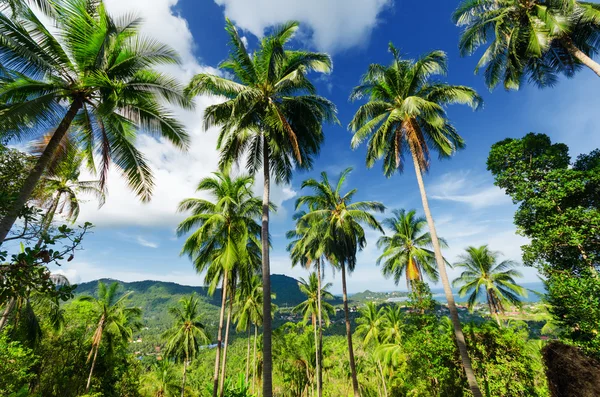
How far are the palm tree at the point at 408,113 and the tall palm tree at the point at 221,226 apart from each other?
7.55 metres

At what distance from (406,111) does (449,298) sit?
850 centimetres

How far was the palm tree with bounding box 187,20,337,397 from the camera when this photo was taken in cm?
936

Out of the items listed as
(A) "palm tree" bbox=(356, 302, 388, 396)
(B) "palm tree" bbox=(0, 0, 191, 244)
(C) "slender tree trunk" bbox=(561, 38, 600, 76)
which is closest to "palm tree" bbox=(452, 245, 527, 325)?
(A) "palm tree" bbox=(356, 302, 388, 396)

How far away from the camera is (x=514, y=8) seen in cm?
1116

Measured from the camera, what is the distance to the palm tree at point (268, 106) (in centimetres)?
936

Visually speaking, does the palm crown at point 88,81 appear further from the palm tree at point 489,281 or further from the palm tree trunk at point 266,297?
the palm tree at point 489,281

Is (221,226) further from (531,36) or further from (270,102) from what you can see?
(531,36)

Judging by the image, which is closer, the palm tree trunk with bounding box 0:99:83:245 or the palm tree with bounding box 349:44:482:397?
the palm tree trunk with bounding box 0:99:83:245

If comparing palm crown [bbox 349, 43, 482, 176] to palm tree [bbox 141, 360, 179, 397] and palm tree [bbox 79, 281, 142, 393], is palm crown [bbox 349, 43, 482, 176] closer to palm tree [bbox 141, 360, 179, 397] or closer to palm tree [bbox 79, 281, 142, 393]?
palm tree [bbox 79, 281, 142, 393]

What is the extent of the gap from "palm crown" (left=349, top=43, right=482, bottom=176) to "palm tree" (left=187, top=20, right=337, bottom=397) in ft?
12.7

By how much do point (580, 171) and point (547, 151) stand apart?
148cm

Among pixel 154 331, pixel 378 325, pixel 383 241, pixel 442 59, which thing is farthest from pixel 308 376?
pixel 154 331

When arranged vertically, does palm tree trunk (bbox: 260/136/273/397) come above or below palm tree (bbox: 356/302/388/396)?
above

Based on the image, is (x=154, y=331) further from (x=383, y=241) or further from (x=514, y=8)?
(x=514, y=8)
